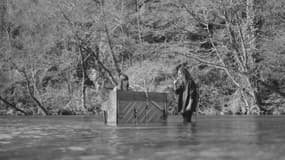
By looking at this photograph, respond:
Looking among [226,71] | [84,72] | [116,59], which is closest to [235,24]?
[226,71]

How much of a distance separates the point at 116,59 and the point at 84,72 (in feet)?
12.1

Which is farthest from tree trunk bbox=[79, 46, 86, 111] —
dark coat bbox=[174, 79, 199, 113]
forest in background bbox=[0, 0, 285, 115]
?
dark coat bbox=[174, 79, 199, 113]

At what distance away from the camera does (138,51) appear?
38156 millimetres

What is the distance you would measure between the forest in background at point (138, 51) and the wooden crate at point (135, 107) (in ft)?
52.2

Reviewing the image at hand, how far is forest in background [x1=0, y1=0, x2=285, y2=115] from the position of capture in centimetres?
3281

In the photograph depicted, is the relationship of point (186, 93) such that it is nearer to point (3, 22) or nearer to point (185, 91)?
point (185, 91)

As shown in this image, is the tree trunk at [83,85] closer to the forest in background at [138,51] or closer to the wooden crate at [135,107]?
the forest in background at [138,51]

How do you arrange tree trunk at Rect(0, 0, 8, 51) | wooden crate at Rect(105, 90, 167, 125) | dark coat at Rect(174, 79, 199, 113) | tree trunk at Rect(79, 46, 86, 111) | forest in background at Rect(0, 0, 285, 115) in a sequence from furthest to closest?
tree trunk at Rect(0, 0, 8, 51), tree trunk at Rect(79, 46, 86, 111), forest in background at Rect(0, 0, 285, 115), dark coat at Rect(174, 79, 199, 113), wooden crate at Rect(105, 90, 167, 125)

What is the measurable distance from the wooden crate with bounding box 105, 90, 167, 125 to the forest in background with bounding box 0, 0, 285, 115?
15.9 metres

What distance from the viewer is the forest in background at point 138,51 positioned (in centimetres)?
3281

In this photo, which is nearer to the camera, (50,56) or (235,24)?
(235,24)

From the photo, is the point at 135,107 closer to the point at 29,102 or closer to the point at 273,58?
the point at 273,58

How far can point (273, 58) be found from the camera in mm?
32375

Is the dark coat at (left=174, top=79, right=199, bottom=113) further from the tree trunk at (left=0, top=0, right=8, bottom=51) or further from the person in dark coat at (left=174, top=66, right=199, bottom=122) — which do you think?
the tree trunk at (left=0, top=0, right=8, bottom=51)
